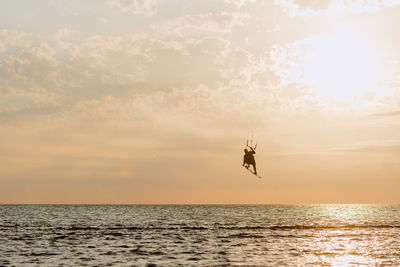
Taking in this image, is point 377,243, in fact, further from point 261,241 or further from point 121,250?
point 121,250

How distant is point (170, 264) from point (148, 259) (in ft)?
9.81

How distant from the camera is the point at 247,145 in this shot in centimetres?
4509

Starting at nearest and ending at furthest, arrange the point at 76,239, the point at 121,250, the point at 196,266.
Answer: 1. the point at 196,266
2. the point at 121,250
3. the point at 76,239

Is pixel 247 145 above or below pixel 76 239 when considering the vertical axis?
above

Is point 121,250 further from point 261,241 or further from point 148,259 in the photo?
point 261,241

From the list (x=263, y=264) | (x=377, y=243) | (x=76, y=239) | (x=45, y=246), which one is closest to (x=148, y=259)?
(x=263, y=264)

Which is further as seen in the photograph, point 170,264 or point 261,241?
point 261,241

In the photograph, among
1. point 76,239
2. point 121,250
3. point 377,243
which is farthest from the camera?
point 76,239

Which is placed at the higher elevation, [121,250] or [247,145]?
[247,145]

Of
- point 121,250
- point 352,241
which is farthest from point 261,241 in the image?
point 121,250

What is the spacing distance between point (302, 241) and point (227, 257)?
617 inches

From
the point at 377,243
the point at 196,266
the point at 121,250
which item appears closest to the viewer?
the point at 196,266

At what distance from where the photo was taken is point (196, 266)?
3253cm

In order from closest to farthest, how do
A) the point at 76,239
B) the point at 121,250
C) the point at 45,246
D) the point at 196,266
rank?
the point at 196,266 < the point at 121,250 < the point at 45,246 < the point at 76,239
